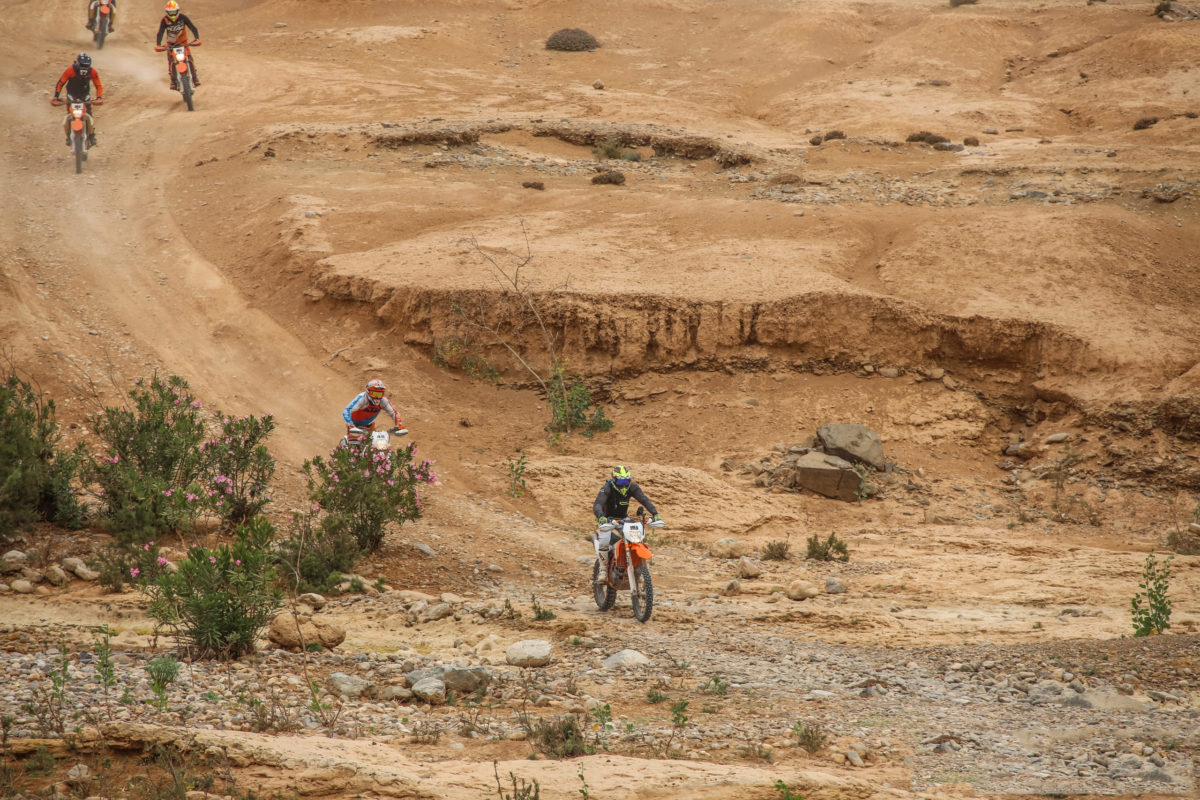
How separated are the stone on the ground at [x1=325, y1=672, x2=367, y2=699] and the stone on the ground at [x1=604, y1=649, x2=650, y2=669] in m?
1.96

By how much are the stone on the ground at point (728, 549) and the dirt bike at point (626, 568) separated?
2.69 meters

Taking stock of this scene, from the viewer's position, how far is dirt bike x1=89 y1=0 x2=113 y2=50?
28022 millimetres

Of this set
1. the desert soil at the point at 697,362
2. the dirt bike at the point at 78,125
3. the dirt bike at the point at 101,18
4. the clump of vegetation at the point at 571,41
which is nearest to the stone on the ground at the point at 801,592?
the desert soil at the point at 697,362

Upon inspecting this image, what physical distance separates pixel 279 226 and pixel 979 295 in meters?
12.6

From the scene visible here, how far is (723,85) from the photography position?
3016 centimetres

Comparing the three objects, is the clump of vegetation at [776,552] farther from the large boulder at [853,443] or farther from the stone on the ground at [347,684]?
the stone on the ground at [347,684]

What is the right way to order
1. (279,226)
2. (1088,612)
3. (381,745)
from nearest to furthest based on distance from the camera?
1. (381,745)
2. (1088,612)
3. (279,226)

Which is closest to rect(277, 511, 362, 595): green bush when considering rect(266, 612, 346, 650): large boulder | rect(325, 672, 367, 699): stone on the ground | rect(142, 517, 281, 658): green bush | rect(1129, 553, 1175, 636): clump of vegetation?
rect(266, 612, 346, 650): large boulder

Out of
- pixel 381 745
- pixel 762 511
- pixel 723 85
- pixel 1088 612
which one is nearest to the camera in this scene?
pixel 381 745

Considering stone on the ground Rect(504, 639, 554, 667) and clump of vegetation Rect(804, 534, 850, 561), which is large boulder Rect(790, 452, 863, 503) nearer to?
clump of vegetation Rect(804, 534, 850, 561)

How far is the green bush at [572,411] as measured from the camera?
48.4 feet

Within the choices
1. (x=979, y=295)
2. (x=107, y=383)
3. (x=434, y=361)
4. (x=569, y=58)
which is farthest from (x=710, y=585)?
(x=569, y=58)

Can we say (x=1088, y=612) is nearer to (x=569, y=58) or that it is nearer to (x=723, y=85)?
(x=723, y=85)

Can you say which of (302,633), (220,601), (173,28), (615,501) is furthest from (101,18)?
(220,601)
